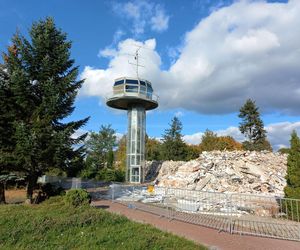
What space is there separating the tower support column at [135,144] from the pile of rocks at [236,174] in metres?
6.68

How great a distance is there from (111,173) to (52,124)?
21117mm

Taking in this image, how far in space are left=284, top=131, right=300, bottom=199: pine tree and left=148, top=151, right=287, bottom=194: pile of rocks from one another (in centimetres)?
743

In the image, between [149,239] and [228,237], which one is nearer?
[149,239]

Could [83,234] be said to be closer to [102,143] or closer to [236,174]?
[236,174]

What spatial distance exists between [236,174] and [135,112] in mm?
15394

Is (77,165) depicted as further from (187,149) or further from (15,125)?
(187,149)

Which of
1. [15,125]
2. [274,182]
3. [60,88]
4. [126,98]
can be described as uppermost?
[126,98]

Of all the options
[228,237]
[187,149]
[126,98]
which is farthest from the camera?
[187,149]

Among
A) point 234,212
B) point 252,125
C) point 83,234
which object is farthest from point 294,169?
point 252,125

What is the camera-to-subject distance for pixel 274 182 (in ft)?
69.7

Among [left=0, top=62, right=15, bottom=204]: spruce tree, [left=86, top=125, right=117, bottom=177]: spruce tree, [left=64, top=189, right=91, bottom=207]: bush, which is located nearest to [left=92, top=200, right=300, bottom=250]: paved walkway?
[left=64, top=189, right=91, bottom=207]: bush

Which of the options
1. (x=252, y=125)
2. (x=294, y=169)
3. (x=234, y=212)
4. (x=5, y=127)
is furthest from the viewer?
(x=252, y=125)

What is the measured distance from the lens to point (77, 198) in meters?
13.7

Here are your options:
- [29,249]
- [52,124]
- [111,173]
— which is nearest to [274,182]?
[52,124]
